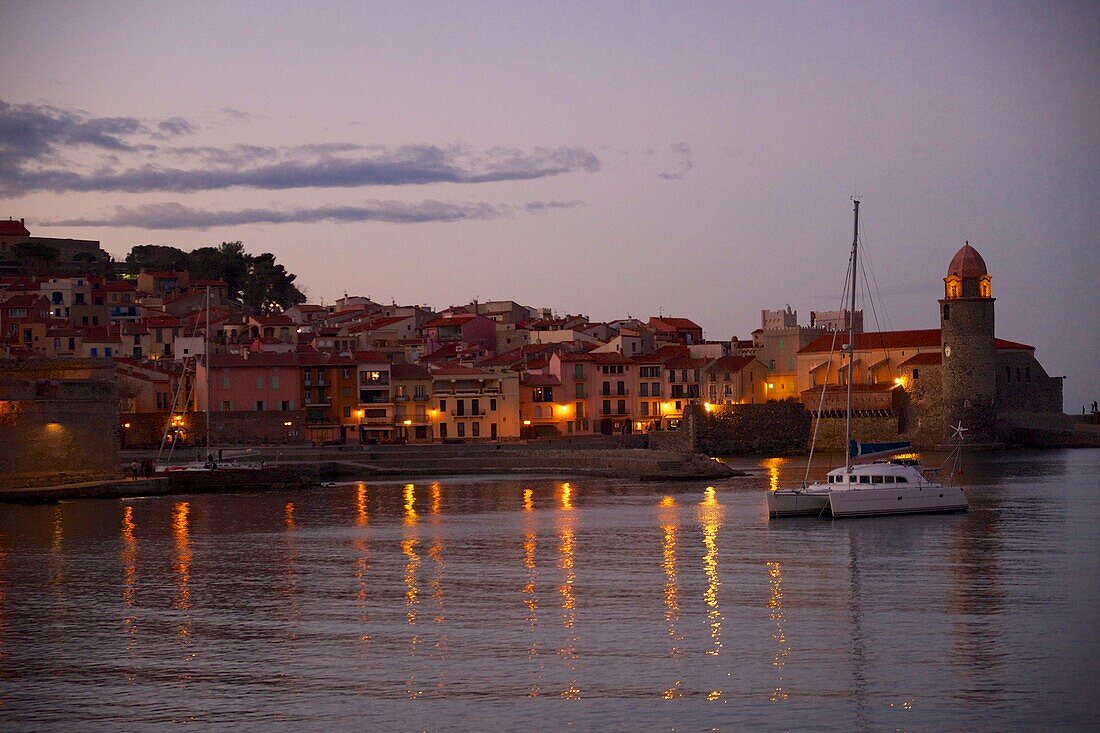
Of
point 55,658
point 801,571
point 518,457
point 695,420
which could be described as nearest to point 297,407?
point 518,457

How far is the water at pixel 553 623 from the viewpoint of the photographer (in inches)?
661

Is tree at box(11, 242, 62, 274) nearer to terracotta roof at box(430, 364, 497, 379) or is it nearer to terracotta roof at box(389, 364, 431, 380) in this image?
terracotta roof at box(389, 364, 431, 380)

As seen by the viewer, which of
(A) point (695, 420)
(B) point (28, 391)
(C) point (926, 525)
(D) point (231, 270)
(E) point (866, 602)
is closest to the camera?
(E) point (866, 602)

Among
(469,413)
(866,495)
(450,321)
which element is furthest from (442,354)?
(866,495)

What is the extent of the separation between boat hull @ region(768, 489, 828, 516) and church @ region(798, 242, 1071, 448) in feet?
116

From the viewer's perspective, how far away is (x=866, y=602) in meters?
23.5

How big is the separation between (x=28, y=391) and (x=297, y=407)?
24.3 m

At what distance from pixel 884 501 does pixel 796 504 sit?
2120 mm

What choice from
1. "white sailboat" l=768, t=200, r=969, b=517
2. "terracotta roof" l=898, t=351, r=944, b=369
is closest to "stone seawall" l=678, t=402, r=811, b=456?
"terracotta roof" l=898, t=351, r=944, b=369

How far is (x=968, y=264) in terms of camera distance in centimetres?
7488

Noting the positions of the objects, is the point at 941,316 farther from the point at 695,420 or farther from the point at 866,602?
the point at 866,602

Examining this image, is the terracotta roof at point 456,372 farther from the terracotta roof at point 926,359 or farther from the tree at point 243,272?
the tree at point 243,272

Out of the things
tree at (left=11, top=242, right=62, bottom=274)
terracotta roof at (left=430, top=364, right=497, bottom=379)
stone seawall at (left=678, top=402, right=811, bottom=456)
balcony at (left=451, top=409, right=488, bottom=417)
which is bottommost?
stone seawall at (left=678, top=402, right=811, bottom=456)

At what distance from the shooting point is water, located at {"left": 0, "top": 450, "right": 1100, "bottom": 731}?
55.1 ft
